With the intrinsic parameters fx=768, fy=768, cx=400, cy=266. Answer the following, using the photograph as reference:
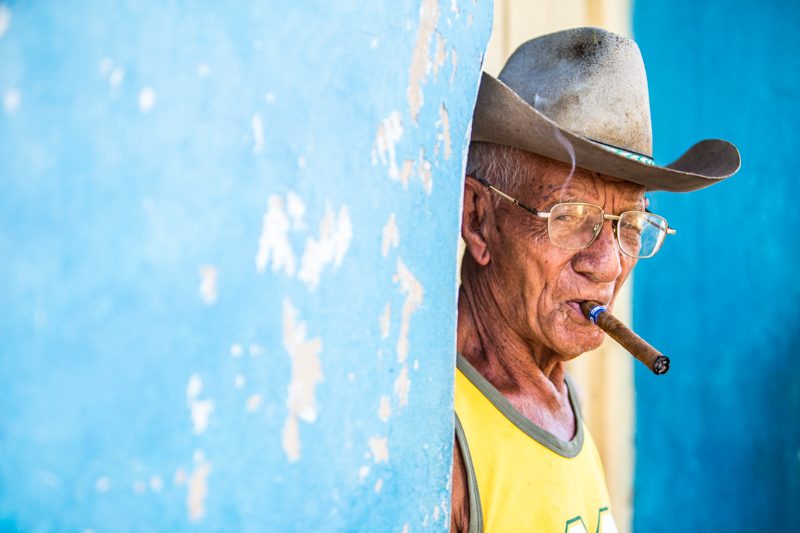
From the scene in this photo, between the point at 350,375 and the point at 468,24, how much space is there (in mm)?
486

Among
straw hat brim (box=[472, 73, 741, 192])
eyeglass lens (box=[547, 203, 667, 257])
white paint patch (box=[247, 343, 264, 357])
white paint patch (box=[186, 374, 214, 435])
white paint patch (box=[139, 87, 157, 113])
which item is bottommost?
white paint patch (box=[186, 374, 214, 435])

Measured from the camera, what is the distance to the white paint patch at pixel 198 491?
70cm

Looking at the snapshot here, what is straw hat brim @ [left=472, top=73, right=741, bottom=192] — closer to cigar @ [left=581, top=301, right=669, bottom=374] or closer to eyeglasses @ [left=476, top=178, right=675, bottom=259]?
eyeglasses @ [left=476, top=178, right=675, bottom=259]

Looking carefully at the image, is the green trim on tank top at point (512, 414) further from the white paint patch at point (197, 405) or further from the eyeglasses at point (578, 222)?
the white paint patch at point (197, 405)

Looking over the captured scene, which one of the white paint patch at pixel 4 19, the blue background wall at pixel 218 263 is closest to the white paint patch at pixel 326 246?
the blue background wall at pixel 218 263

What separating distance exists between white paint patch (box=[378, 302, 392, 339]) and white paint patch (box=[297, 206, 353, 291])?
0.10 meters

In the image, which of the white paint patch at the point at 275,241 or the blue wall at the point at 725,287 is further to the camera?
the blue wall at the point at 725,287

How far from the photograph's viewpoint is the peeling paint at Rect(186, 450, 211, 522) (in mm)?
698

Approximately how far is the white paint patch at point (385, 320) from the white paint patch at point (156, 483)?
296 millimetres

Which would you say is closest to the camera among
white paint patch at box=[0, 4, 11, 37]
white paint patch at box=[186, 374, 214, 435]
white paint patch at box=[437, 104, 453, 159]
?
white paint patch at box=[0, 4, 11, 37]

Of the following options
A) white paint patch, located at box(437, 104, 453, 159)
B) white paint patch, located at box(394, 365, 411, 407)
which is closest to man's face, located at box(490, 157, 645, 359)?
white paint patch, located at box(437, 104, 453, 159)

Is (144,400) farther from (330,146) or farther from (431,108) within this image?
(431,108)

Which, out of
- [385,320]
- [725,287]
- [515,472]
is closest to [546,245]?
[515,472]

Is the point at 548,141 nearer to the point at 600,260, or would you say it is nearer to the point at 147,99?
the point at 600,260
